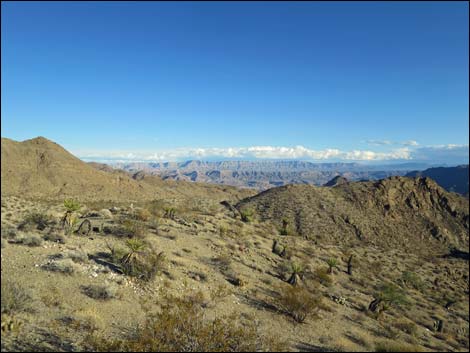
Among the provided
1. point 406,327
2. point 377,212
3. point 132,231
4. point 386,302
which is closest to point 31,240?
point 132,231

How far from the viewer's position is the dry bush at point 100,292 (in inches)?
502

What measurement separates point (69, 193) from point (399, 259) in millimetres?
68909

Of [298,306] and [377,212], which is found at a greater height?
[298,306]

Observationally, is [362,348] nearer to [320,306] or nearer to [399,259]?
[320,306]

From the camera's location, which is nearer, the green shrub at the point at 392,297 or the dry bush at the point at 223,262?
the dry bush at the point at 223,262

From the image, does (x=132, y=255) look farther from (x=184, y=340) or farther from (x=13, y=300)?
(x=184, y=340)

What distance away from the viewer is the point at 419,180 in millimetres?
72188

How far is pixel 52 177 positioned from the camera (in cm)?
8075

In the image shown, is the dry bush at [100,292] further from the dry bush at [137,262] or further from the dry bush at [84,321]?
the dry bush at [137,262]

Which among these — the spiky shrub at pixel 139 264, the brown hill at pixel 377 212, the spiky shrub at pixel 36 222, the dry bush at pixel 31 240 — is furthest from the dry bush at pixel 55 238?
the brown hill at pixel 377 212

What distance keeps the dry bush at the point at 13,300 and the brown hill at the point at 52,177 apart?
65.9 metres

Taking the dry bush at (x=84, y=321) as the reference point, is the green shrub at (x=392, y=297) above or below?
below

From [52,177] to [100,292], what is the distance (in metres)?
78.8

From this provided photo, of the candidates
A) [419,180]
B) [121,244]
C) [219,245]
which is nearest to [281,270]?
[219,245]
